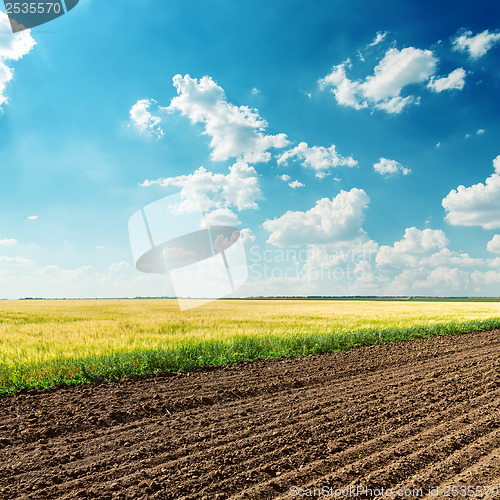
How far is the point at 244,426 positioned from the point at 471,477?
2801 mm

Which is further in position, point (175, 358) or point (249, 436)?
point (175, 358)

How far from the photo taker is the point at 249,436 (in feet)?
15.2

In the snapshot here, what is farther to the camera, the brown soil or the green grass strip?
the green grass strip

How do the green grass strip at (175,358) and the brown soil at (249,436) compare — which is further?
the green grass strip at (175,358)

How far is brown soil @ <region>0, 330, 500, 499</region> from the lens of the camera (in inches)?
145

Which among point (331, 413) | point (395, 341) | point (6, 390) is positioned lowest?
point (395, 341)

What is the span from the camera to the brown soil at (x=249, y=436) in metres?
3.69

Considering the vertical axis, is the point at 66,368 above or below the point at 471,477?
above

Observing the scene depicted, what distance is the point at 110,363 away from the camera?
26.8 ft

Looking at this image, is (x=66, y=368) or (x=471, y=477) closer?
(x=471, y=477)

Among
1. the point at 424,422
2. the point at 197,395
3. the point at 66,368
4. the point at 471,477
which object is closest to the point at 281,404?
the point at 197,395

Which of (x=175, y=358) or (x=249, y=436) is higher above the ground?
(x=175, y=358)

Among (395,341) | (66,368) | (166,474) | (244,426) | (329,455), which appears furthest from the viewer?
(395,341)

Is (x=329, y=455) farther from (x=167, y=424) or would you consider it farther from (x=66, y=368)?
(x=66, y=368)
